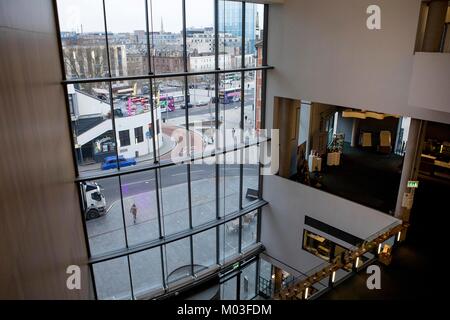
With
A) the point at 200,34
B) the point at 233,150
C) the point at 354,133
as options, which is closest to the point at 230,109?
the point at 233,150

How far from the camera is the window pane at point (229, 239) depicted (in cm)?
1159

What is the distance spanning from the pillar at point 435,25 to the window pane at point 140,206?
7.26 metres

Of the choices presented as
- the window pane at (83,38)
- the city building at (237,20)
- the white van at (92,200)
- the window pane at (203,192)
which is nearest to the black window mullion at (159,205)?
the window pane at (203,192)

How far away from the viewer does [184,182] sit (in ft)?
32.5

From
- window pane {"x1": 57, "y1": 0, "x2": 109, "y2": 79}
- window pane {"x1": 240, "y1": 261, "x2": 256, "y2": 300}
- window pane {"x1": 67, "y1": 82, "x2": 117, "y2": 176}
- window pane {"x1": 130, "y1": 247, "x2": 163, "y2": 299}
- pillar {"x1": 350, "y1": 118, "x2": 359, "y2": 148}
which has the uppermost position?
window pane {"x1": 57, "y1": 0, "x2": 109, "y2": 79}

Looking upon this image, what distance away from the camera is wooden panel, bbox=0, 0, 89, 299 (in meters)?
3.00

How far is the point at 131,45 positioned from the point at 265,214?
723cm

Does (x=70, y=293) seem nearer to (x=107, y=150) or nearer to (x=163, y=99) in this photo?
(x=107, y=150)

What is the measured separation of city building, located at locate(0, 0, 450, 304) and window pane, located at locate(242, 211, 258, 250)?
0.26 feet

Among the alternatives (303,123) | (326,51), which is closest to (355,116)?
(303,123)

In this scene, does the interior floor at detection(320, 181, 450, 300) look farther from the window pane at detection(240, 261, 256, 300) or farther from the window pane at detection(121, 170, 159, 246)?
the window pane at detection(240, 261, 256, 300)

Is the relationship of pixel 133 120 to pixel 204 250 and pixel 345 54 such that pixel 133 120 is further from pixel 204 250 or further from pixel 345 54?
pixel 345 54

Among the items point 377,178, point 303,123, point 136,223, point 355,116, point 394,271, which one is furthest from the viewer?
point 355,116

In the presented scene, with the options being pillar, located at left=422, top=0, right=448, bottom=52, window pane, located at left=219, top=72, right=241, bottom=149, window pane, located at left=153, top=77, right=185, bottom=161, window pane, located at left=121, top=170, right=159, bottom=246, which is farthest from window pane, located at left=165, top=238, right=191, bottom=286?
pillar, located at left=422, top=0, right=448, bottom=52
